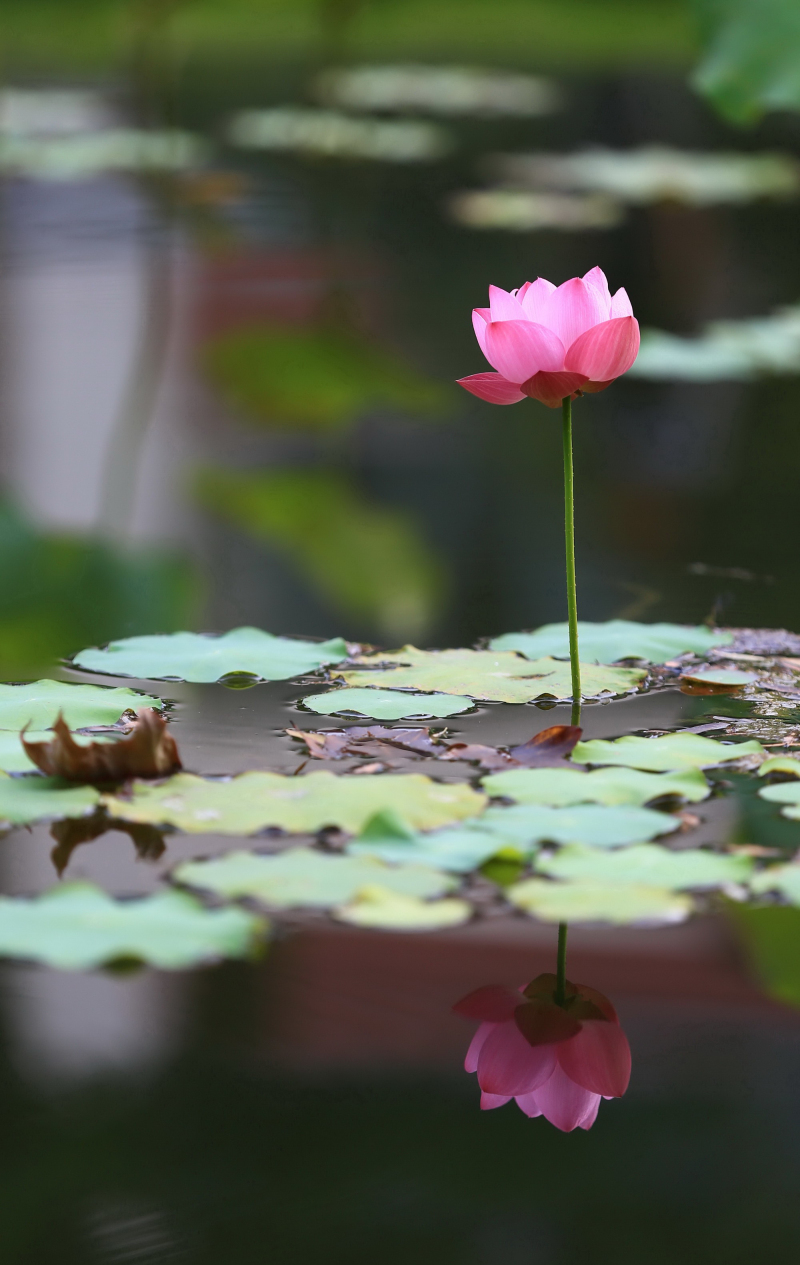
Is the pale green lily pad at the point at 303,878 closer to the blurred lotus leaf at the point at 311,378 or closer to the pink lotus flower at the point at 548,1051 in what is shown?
the pink lotus flower at the point at 548,1051

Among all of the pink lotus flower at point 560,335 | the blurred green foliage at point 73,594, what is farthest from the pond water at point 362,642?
the pink lotus flower at point 560,335

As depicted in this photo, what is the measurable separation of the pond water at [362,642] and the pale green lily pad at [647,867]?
3 cm

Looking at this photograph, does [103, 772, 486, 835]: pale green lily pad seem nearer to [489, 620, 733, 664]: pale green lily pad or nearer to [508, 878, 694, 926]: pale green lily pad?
[508, 878, 694, 926]: pale green lily pad

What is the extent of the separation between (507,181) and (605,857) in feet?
16.5

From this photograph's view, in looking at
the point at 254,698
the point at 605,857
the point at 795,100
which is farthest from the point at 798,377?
the point at 605,857

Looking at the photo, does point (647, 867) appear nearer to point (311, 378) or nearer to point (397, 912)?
point (397, 912)

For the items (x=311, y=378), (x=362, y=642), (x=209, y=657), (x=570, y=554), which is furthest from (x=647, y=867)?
(x=311, y=378)

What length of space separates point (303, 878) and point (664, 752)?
1.06 ft

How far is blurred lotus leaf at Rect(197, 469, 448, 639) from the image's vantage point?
1.57m

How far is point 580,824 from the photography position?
91 centimetres

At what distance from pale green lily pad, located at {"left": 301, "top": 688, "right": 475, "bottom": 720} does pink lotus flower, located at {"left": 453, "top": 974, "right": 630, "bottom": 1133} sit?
35 cm

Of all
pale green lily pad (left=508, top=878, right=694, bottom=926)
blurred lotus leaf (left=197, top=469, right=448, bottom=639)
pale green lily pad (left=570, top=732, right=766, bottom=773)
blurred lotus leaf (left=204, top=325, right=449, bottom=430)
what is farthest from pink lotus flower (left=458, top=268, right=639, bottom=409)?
blurred lotus leaf (left=204, top=325, right=449, bottom=430)

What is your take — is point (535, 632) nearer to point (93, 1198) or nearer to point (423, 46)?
point (93, 1198)

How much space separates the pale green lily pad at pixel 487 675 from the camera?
118 centimetres
